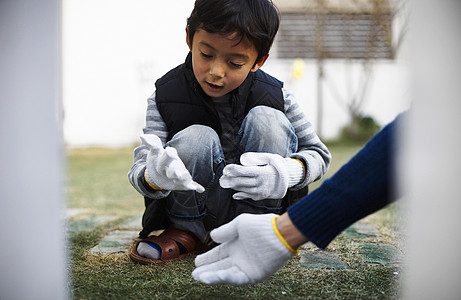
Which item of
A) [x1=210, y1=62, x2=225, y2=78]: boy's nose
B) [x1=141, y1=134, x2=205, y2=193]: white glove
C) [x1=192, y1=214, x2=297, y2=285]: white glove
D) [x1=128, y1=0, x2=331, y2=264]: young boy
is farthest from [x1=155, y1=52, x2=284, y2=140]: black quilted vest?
[x1=192, y1=214, x2=297, y2=285]: white glove

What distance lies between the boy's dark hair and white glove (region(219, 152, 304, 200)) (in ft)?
0.90

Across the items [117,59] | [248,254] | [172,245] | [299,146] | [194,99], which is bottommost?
[172,245]

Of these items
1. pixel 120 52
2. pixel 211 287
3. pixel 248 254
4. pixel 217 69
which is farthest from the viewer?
pixel 120 52

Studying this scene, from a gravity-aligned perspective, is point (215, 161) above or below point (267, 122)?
below

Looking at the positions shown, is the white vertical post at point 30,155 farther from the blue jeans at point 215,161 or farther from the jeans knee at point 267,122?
the jeans knee at point 267,122

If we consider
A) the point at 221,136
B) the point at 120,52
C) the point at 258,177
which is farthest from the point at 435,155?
the point at 120,52

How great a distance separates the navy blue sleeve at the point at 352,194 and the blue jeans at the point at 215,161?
377 mm

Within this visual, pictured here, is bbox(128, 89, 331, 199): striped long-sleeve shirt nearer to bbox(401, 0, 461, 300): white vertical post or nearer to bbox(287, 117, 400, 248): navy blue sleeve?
bbox(287, 117, 400, 248): navy blue sleeve

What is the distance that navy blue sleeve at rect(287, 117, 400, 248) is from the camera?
0.64m

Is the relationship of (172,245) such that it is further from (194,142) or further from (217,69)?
(217,69)

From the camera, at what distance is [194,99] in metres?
1.12

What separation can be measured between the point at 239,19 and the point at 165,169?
1.27 feet

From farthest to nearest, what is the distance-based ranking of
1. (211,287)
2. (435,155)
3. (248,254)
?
(211,287) < (248,254) < (435,155)

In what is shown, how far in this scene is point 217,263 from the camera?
2.46 feet
